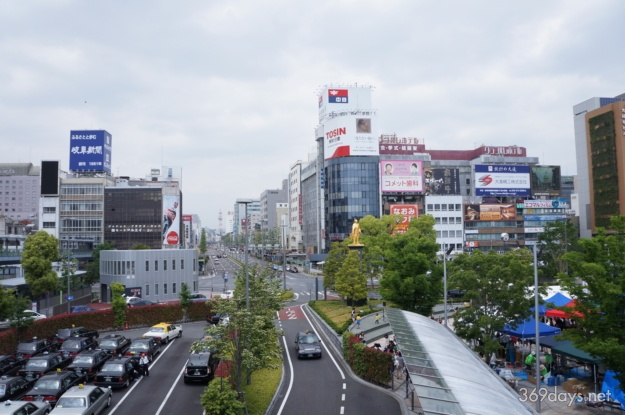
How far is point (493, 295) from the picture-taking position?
2823 centimetres

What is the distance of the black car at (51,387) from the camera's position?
22.0m

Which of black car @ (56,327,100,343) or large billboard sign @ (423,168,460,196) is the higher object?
large billboard sign @ (423,168,460,196)

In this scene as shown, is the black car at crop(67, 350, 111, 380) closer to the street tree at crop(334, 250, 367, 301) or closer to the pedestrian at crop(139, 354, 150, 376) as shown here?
the pedestrian at crop(139, 354, 150, 376)

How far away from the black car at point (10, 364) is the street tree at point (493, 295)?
24665 millimetres

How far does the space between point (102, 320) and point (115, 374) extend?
20030 mm

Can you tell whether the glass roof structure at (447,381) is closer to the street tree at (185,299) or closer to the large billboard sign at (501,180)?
the street tree at (185,299)

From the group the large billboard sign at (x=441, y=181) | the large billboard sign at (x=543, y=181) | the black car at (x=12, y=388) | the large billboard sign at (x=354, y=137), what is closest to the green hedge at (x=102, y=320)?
the black car at (x=12, y=388)

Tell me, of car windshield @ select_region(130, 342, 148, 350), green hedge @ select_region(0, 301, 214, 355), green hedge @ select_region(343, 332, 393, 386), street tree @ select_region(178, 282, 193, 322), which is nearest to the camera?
green hedge @ select_region(343, 332, 393, 386)

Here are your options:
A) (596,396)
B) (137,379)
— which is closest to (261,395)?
(137,379)

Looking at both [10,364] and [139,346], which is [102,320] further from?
[10,364]

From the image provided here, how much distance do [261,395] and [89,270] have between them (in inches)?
2206

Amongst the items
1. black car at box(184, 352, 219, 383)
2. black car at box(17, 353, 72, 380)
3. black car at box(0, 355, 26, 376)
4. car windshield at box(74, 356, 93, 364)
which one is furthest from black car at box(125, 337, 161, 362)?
black car at box(0, 355, 26, 376)

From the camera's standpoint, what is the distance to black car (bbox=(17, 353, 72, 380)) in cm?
2600

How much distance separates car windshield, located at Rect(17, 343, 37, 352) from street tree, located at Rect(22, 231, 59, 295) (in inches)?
606
